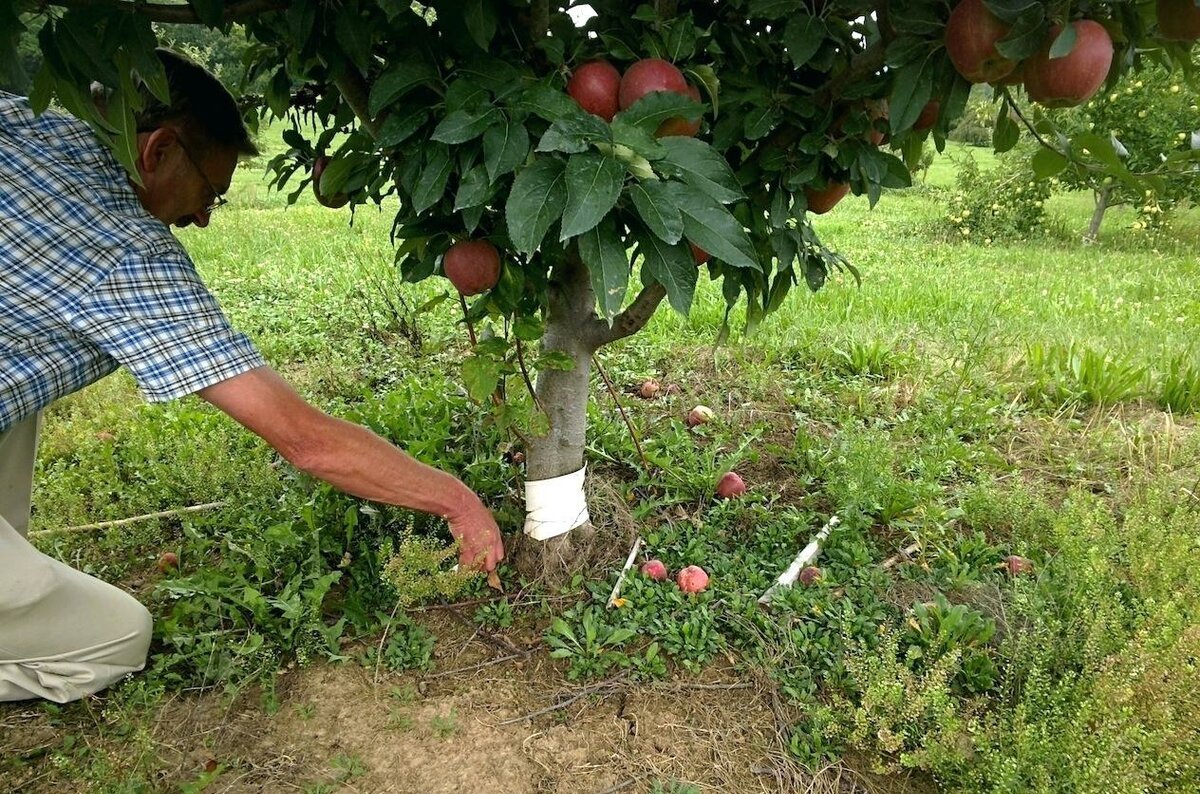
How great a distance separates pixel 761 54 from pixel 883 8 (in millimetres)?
267

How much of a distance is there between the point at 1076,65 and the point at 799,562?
131 centimetres

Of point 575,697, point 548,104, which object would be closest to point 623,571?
point 575,697

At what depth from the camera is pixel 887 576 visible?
1.99m

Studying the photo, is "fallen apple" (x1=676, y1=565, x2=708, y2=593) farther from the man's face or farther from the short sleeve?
the man's face

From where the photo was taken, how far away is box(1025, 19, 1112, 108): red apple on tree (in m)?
1.00

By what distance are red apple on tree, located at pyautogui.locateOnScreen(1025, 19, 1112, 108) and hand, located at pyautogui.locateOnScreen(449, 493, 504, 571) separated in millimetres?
1315

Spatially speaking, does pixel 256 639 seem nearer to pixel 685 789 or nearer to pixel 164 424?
pixel 685 789

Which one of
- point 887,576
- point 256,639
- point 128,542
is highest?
point 887,576

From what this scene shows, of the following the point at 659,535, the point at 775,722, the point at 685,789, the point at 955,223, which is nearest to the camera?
the point at 685,789

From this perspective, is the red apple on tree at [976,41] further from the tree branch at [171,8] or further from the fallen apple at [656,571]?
the fallen apple at [656,571]

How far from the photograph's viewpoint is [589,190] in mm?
951

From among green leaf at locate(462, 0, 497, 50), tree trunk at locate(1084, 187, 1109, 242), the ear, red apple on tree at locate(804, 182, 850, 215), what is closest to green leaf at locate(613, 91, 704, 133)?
green leaf at locate(462, 0, 497, 50)

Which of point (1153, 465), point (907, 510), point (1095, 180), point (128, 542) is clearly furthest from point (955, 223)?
point (128, 542)

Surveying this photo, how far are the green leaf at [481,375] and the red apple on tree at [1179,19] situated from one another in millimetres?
1184
